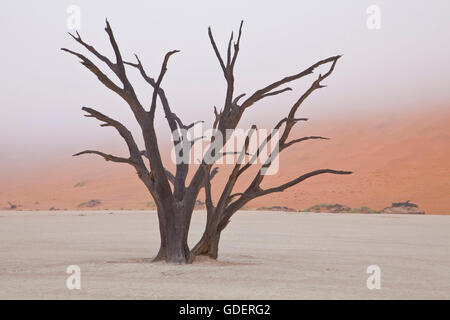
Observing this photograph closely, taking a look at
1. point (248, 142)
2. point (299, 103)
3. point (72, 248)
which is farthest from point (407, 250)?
point (72, 248)

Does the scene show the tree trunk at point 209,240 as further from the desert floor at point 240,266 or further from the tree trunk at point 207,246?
the desert floor at point 240,266

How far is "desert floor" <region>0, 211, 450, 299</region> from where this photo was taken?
568 centimetres

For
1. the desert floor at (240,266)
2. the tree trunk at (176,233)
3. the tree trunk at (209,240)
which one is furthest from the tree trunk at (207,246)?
the tree trunk at (176,233)

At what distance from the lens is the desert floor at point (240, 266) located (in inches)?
223

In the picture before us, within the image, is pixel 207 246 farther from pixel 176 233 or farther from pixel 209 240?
pixel 176 233

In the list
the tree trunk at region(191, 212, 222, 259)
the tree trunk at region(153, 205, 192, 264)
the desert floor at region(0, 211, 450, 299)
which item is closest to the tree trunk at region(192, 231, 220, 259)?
the tree trunk at region(191, 212, 222, 259)

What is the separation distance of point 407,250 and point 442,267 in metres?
2.63

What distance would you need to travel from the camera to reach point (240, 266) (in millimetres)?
7492

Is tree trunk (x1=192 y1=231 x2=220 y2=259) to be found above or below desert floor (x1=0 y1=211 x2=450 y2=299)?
above

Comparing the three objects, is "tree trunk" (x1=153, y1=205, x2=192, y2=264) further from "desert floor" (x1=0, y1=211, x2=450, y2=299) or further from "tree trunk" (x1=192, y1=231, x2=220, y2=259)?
"tree trunk" (x1=192, y1=231, x2=220, y2=259)

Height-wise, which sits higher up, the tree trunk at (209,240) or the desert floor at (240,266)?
the tree trunk at (209,240)

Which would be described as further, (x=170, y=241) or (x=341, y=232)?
(x=341, y=232)

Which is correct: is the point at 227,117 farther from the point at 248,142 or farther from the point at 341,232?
the point at 341,232

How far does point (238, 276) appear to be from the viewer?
6.59 metres
